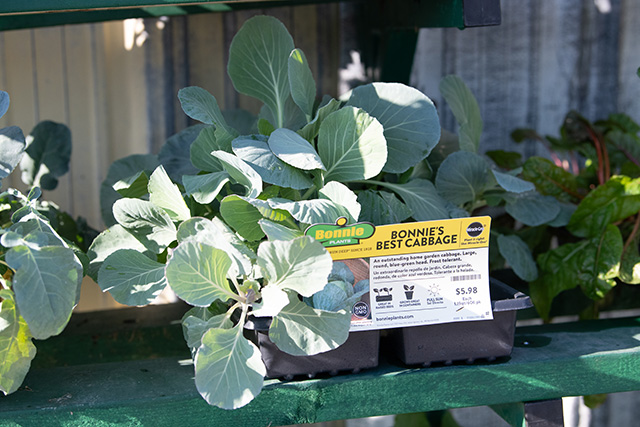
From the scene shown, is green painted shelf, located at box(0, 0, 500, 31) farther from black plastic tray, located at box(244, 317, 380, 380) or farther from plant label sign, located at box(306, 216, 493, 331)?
black plastic tray, located at box(244, 317, 380, 380)

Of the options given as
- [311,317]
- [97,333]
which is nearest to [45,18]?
[97,333]

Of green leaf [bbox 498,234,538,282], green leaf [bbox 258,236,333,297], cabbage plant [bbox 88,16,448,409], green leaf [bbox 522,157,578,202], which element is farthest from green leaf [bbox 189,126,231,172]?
green leaf [bbox 522,157,578,202]

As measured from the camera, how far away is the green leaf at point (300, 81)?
0.78 metres

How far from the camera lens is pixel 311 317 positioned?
2.27 ft

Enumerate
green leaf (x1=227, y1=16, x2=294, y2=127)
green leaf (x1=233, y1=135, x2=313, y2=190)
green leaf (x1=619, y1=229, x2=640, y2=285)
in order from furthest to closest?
green leaf (x1=619, y1=229, x2=640, y2=285), green leaf (x1=227, y1=16, x2=294, y2=127), green leaf (x1=233, y1=135, x2=313, y2=190)

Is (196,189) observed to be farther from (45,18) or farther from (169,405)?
(45,18)

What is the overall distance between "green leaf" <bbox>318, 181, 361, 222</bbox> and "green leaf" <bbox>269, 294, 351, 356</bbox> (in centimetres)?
12

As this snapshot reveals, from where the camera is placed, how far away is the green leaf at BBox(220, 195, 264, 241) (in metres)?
0.72

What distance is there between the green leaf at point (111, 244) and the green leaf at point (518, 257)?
56cm

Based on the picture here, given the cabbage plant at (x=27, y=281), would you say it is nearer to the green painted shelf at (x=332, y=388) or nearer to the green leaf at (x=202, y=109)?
the green painted shelf at (x=332, y=388)

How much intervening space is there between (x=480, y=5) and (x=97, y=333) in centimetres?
87

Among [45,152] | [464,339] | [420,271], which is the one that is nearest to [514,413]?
[464,339]

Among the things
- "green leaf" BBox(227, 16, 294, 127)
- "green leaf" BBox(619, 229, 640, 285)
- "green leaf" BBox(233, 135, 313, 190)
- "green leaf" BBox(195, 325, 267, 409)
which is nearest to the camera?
"green leaf" BBox(195, 325, 267, 409)

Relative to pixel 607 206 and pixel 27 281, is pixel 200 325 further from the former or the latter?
pixel 607 206
